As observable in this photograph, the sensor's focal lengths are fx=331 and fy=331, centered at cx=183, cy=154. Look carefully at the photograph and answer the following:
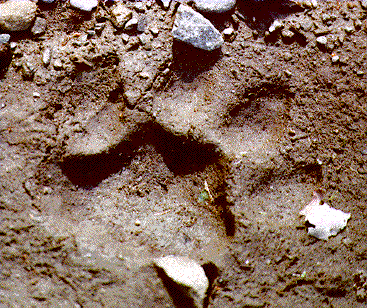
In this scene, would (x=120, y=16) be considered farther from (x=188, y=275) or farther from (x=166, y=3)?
(x=188, y=275)

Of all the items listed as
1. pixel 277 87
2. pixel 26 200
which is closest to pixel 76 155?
pixel 26 200

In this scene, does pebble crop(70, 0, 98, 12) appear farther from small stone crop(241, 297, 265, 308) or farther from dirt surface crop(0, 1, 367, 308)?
small stone crop(241, 297, 265, 308)

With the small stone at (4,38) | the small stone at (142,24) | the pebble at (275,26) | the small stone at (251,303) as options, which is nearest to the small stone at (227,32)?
the pebble at (275,26)

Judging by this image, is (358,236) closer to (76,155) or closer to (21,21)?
(76,155)

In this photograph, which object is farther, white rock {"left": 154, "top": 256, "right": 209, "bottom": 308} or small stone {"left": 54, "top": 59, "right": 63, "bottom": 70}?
small stone {"left": 54, "top": 59, "right": 63, "bottom": 70}

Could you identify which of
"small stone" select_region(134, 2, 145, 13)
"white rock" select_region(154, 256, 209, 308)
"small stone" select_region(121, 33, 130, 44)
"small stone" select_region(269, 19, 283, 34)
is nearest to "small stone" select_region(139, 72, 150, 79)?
"small stone" select_region(121, 33, 130, 44)

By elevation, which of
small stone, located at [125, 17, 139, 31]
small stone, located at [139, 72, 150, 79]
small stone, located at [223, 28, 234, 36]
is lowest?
small stone, located at [139, 72, 150, 79]

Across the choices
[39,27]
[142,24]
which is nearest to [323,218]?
[142,24]
